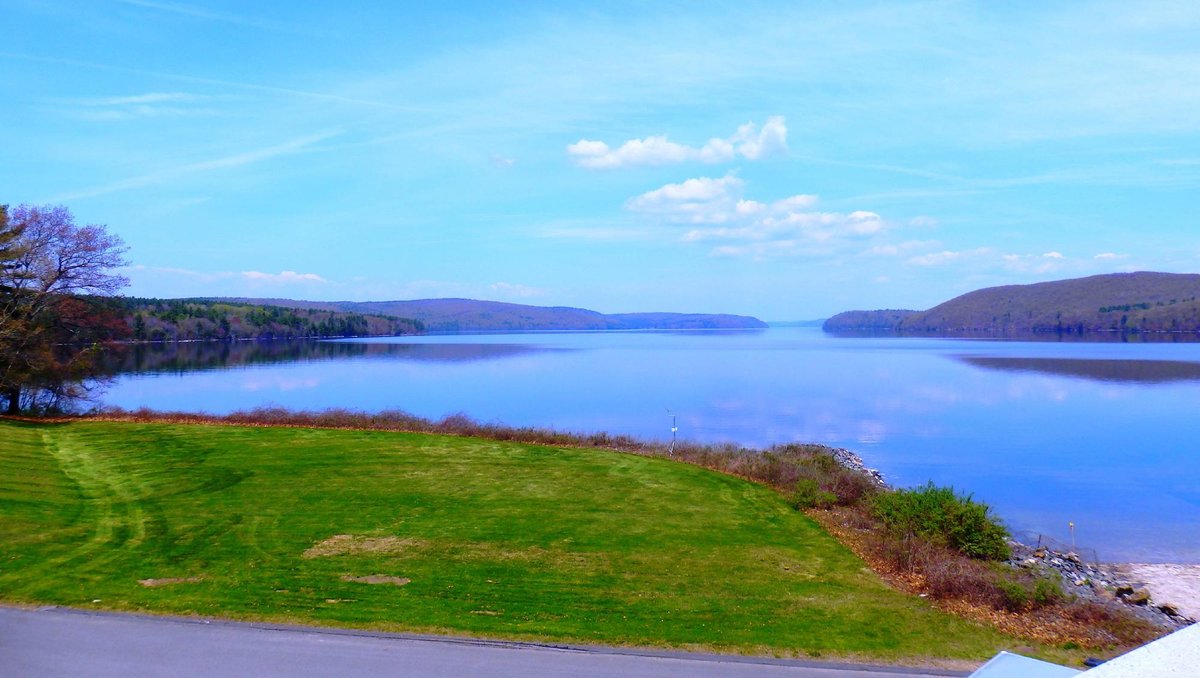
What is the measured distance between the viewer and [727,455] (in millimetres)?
26734

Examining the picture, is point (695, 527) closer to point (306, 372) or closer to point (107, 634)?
point (107, 634)

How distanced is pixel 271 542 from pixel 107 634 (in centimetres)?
450

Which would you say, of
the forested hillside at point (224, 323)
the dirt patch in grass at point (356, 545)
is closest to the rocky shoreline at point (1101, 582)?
the dirt patch in grass at point (356, 545)

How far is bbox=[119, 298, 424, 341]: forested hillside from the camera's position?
129m

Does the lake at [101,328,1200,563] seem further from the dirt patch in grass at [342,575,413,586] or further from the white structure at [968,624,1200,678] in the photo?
the white structure at [968,624,1200,678]

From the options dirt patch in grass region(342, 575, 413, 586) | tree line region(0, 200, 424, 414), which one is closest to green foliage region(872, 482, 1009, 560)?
dirt patch in grass region(342, 575, 413, 586)

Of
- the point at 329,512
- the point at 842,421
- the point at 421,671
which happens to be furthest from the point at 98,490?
the point at 842,421

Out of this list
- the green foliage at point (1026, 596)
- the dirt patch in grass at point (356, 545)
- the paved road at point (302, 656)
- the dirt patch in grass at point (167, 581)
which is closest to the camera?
the paved road at point (302, 656)

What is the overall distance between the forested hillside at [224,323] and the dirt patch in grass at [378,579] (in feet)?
363

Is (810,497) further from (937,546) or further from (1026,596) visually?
(1026,596)

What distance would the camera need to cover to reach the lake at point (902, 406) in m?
26.8

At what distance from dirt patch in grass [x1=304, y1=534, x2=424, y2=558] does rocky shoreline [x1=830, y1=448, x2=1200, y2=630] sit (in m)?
11.5

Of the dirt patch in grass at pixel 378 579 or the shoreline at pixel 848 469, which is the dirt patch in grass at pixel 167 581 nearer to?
the dirt patch in grass at pixel 378 579

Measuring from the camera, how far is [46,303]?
106 feet
